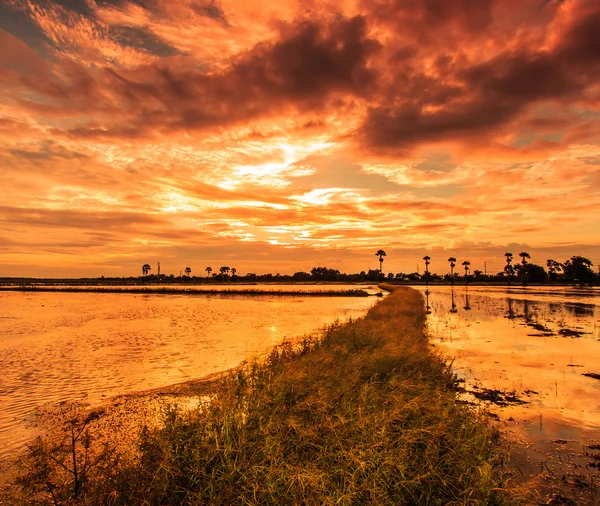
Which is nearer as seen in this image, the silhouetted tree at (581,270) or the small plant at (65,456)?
the small plant at (65,456)

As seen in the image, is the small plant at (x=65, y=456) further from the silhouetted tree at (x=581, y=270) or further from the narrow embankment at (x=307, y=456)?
the silhouetted tree at (x=581, y=270)

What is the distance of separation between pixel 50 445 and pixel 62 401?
15.7 ft

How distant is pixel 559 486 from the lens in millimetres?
6938

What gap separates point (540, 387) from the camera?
13.5m

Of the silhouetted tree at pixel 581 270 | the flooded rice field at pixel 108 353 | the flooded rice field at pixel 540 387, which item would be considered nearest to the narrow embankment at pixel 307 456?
the flooded rice field at pixel 540 387

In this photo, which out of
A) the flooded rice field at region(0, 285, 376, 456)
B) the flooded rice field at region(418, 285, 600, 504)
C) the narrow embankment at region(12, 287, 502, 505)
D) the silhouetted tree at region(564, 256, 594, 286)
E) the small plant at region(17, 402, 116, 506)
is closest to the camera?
the narrow embankment at region(12, 287, 502, 505)

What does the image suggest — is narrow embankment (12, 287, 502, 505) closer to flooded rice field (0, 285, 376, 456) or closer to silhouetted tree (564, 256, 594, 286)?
flooded rice field (0, 285, 376, 456)

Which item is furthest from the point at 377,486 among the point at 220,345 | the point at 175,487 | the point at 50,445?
the point at 220,345

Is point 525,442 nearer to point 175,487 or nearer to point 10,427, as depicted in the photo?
point 175,487

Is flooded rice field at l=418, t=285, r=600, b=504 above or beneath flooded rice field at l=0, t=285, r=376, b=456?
above

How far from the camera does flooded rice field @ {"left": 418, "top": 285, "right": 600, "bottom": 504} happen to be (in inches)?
310

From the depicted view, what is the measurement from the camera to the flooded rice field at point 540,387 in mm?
7883

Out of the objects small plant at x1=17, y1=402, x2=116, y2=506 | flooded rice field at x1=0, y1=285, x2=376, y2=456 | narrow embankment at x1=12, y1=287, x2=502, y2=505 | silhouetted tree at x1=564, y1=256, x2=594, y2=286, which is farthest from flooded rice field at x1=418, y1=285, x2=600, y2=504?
silhouetted tree at x1=564, y1=256, x2=594, y2=286

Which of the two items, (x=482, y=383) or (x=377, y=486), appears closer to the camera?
(x=377, y=486)
